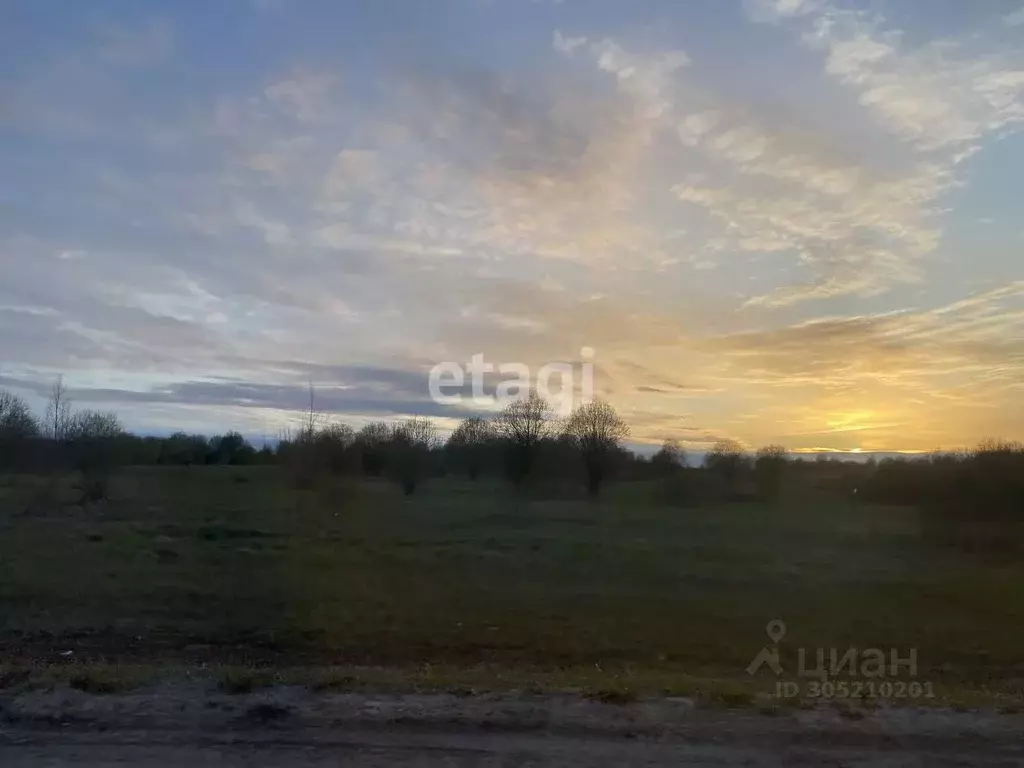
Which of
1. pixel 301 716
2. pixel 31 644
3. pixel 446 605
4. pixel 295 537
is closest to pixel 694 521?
pixel 295 537

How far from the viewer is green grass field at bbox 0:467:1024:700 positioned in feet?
36.4

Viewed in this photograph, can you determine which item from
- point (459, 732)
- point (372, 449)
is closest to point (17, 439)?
point (372, 449)

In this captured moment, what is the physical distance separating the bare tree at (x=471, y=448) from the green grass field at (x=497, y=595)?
21.1 meters

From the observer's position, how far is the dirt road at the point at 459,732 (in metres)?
5.27

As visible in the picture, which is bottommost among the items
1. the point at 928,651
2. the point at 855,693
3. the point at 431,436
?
the point at 928,651

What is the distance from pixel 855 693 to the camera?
7.18 metres

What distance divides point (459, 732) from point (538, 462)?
4562cm

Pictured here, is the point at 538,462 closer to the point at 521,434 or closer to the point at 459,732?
the point at 521,434

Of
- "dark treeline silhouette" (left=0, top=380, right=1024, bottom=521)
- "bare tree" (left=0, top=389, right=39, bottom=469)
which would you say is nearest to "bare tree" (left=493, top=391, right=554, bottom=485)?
"dark treeline silhouette" (left=0, top=380, right=1024, bottom=521)

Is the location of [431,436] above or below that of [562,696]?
above

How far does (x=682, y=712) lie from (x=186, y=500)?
39093 mm

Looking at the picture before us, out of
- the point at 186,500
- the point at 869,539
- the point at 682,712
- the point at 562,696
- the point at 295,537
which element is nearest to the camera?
the point at 682,712

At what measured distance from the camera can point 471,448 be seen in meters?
55.9

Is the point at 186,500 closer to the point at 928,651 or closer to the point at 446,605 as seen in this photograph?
the point at 446,605
